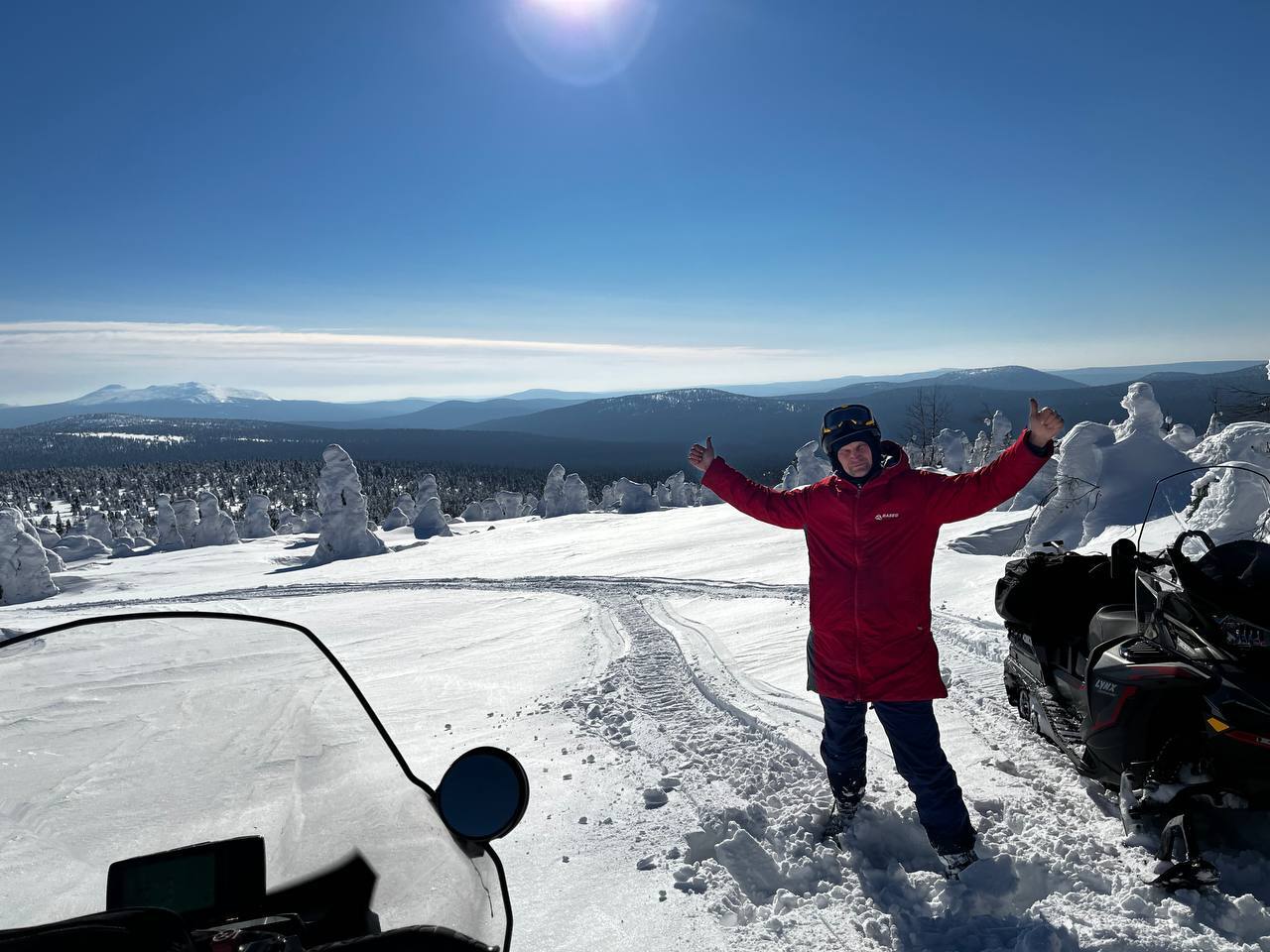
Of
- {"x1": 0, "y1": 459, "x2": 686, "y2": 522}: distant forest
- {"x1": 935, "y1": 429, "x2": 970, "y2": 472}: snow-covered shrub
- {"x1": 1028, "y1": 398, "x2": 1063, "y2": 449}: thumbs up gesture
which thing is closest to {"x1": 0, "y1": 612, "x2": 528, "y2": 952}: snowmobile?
{"x1": 1028, "y1": 398, "x2": 1063, "y2": 449}: thumbs up gesture

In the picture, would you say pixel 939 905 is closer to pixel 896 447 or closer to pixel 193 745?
pixel 896 447

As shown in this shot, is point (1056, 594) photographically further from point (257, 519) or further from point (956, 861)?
point (257, 519)

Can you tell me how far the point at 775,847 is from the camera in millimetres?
3357

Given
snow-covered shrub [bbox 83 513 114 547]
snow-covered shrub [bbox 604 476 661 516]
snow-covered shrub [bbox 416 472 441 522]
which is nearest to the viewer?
snow-covered shrub [bbox 604 476 661 516]

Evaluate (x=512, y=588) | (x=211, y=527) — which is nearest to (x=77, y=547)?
(x=211, y=527)

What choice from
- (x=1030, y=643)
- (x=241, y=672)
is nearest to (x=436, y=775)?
(x=241, y=672)

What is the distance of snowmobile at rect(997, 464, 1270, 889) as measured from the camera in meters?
2.71

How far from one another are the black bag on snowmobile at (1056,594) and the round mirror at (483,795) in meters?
A: 3.66

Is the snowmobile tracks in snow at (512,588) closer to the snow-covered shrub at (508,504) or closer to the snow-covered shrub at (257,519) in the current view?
the snow-covered shrub at (257,519)

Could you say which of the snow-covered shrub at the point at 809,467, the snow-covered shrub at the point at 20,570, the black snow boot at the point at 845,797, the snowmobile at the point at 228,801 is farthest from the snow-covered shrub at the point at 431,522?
the snowmobile at the point at 228,801

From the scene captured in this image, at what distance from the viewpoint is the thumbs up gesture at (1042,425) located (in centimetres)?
288

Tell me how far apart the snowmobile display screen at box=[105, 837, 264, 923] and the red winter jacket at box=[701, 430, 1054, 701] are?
2.33 metres

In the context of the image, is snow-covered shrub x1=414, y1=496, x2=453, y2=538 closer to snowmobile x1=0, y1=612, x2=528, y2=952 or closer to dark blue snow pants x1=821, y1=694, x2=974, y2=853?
dark blue snow pants x1=821, y1=694, x2=974, y2=853

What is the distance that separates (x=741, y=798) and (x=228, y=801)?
9.53ft
